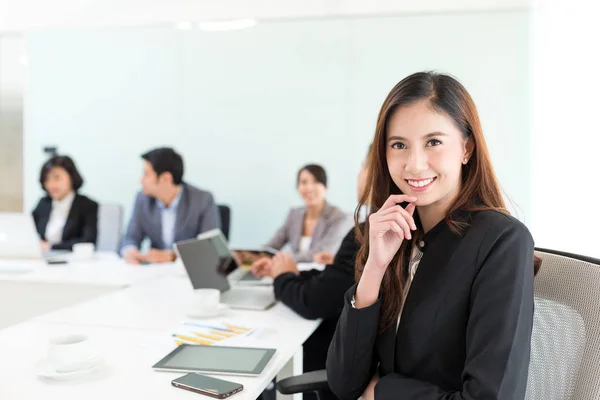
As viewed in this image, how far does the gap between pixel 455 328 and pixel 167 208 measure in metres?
3.08

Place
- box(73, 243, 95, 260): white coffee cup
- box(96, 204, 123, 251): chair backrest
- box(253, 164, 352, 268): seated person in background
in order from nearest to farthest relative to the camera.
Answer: box(73, 243, 95, 260): white coffee cup → box(253, 164, 352, 268): seated person in background → box(96, 204, 123, 251): chair backrest

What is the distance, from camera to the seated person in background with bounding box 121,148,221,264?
4012 mm

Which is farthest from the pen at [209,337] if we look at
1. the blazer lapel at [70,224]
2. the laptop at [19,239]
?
the blazer lapel at [70,224]

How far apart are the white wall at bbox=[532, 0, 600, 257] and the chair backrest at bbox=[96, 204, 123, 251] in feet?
9.75

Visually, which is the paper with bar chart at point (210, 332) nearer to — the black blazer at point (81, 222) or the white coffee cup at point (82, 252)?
the white coffee cup at point (82, 252)

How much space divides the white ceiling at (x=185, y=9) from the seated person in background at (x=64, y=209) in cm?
175

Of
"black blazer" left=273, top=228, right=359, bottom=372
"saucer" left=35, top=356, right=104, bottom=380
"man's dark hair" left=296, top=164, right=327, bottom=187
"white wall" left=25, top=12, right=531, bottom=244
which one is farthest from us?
"white wall" left=25, top=12, right=531, bottom=244

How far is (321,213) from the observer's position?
4.11 metres

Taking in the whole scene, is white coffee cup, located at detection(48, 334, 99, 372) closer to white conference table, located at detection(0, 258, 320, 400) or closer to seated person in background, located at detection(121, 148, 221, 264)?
white conference table, located at detection(0, 258, 320, 400)

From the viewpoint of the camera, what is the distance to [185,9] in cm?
534

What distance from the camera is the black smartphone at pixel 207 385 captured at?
1.39m

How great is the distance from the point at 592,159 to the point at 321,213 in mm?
2041

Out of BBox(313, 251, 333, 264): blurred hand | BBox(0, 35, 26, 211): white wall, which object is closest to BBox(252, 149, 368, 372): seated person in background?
BBox(313, 251, 333, 264): blurred hand

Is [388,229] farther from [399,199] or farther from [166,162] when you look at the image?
[166,162]
